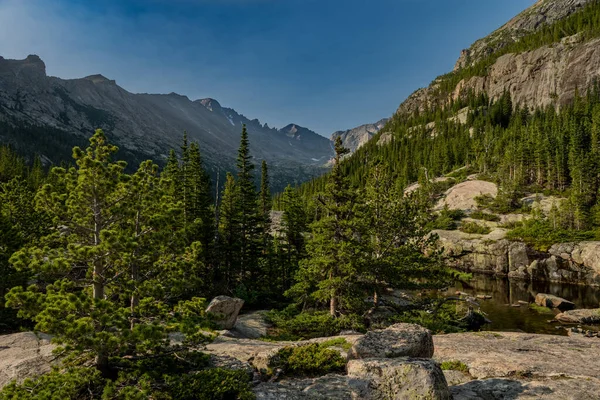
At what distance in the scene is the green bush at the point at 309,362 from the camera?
1194 cm

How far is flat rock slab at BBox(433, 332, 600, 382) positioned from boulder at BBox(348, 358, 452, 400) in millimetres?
3863

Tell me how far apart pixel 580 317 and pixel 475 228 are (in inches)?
1421

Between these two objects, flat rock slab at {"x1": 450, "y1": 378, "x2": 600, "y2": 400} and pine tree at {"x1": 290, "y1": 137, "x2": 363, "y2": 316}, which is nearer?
flat rock slab at {"x1": 450, "y1": 378, "x2": 600, "y2": 400}

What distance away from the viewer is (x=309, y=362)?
12164 millimetres

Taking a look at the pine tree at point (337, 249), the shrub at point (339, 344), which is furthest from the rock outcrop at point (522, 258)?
the shrub at point (339, 344)

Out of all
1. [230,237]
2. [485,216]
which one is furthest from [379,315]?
[485,216]

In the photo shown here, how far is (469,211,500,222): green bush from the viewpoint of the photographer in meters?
71.9

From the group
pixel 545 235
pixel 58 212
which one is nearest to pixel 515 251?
pixel 545 235

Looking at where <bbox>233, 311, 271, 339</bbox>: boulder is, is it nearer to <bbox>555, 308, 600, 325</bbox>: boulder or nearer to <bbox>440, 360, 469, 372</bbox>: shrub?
<bbox>440, 360, 469, 372</bbox>: shrub

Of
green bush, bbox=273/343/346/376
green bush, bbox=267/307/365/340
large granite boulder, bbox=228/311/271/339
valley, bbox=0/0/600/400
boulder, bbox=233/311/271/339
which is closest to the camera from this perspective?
valley, bbox=0/0/600/400

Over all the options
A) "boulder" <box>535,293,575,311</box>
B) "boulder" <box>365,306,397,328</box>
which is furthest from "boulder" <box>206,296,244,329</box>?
"boulder" <box>535,293,575,311</box>

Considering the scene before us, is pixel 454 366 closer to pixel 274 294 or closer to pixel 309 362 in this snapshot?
pixel 309 362

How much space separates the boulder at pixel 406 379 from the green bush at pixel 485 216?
7443 cm

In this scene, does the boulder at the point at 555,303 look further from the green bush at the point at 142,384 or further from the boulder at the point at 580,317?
the green bush at the point at 142,384
